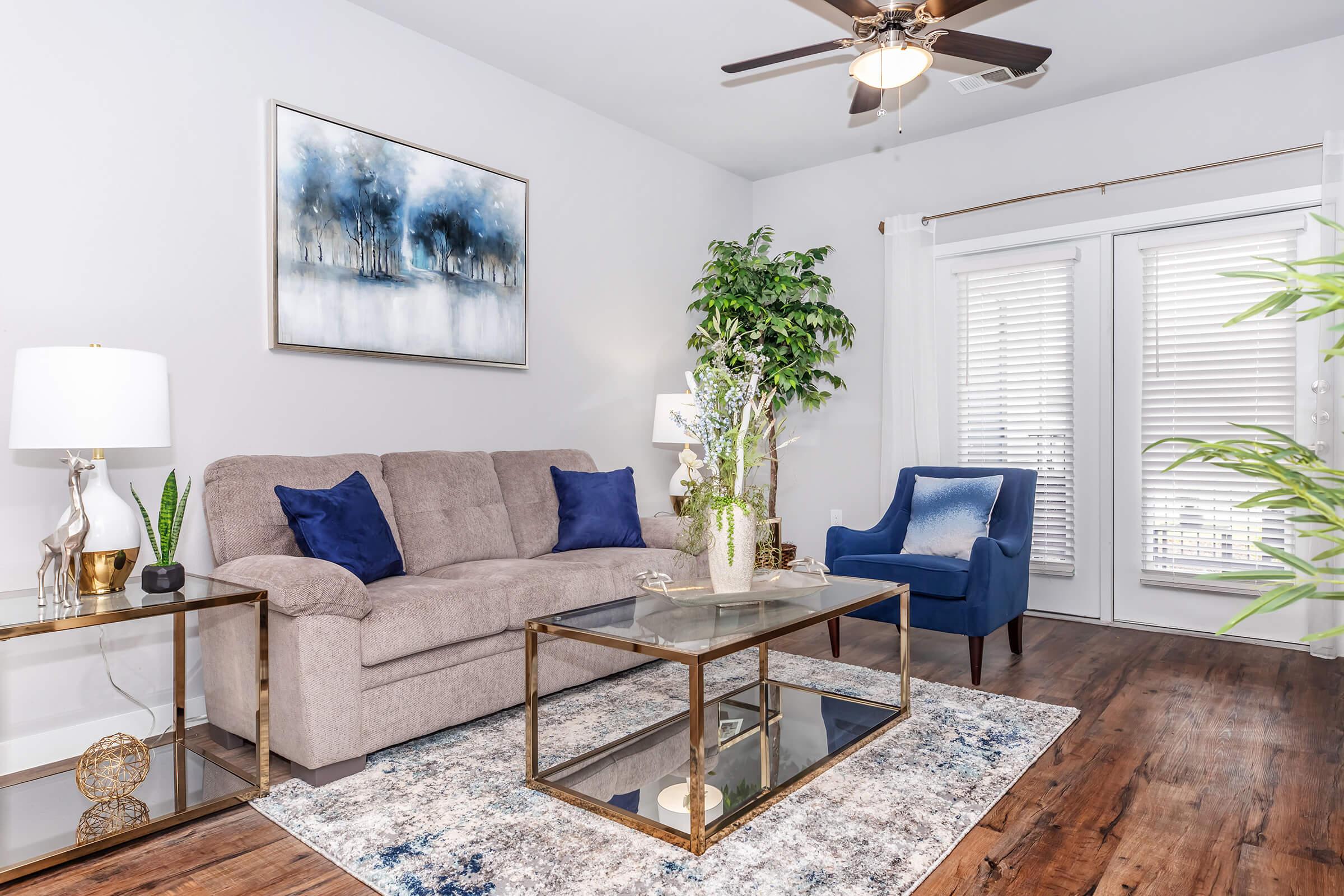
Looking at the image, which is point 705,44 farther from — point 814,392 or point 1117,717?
point 1117,717

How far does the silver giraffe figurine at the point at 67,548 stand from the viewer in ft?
7.16

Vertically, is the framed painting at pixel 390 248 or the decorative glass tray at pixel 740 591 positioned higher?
the framed painting at pixel 390 248

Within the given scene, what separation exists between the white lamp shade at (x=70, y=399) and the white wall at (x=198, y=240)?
0.08m

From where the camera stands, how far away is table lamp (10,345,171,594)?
7.10ft

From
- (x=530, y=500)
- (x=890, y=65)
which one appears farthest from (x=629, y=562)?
(x=890, y=65)

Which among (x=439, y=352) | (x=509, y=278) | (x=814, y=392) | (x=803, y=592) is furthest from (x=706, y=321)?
(x=803, y=592)

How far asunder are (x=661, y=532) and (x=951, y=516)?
1374 millimetres

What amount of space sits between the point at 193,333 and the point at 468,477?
1.17 meters

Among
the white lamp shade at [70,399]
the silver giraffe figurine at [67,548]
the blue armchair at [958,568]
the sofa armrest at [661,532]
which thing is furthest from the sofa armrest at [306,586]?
the blue armchair at [958,568]

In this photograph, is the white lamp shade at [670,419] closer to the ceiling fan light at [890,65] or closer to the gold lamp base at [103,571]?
the ceiling fan light at [890,65]

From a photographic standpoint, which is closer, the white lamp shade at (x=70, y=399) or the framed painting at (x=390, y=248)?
the white lamp shade at (x=70, y=399)

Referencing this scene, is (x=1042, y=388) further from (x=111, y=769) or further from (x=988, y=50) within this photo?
(x=111, y=769)

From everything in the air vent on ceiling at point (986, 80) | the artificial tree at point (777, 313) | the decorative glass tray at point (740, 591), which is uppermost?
the air vent on ceiling at point (986, 80)

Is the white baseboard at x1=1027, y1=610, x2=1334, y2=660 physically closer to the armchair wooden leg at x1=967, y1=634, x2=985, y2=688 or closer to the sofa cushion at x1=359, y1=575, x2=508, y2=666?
the armchair wooden leg at x1=967, y1=634, x2=985, y2=688
